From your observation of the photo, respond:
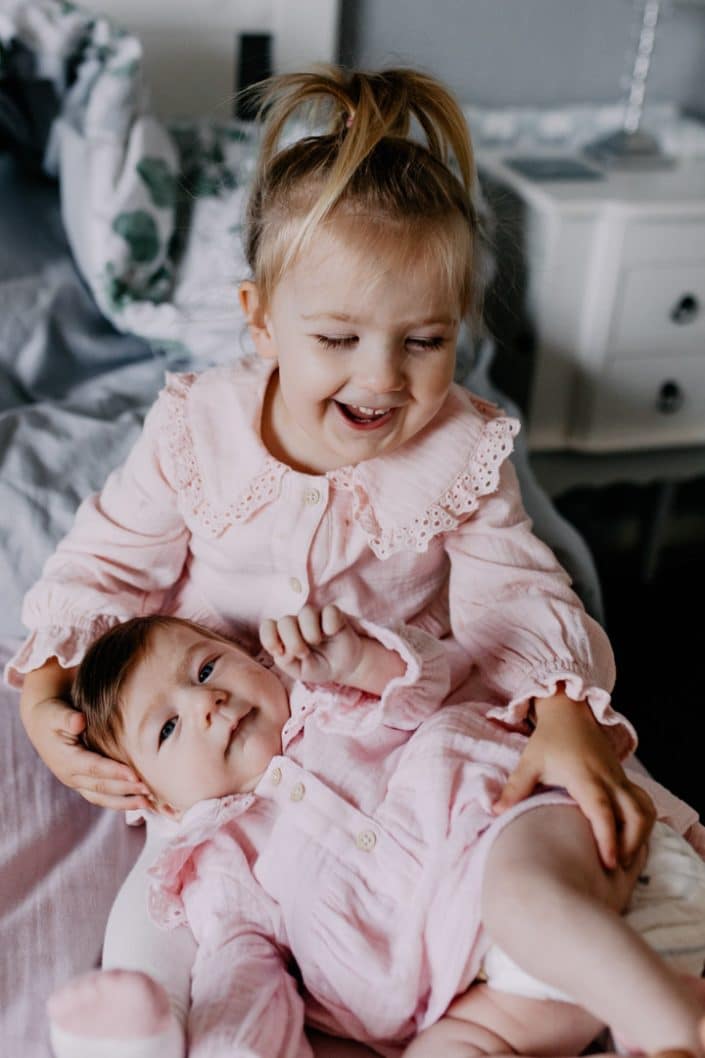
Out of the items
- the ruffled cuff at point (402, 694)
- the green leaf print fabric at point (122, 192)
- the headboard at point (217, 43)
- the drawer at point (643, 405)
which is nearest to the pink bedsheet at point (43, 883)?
the ruffled cuff at point (402, 694)

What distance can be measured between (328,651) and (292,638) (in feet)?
0.13

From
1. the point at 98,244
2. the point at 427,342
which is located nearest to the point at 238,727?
the point at 427,342

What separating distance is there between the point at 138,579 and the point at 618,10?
6.05 feet

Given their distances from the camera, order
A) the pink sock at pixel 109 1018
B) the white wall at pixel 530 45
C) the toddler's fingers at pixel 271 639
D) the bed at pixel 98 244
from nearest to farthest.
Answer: the pink sock at pixel 109 1018, the toddler's fingers at pixel 271 639, the bed at pixel 98 244, the white wall at pixel 530 45

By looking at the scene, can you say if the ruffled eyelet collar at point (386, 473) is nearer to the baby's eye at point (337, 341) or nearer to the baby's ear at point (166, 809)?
the baby's eye at point (337, 341)

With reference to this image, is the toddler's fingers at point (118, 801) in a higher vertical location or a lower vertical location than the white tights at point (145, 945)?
higher

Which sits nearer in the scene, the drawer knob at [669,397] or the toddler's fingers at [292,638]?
the toddler's fingers at [292,638]

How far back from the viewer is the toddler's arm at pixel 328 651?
0.80 metres

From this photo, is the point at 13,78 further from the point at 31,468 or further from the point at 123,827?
the point at 123,827

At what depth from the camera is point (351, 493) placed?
99 cm

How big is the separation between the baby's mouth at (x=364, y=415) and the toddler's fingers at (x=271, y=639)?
0.67ft

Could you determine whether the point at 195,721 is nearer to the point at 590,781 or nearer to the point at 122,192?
the point at 590,781

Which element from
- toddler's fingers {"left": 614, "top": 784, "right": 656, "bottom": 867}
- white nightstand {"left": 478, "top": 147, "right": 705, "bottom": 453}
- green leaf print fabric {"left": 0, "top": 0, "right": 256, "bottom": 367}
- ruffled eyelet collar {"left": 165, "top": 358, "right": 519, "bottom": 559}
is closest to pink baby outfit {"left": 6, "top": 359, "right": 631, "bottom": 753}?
ruffled eyelet collar {"left": 165, "top": 358, "right": 519, "bottom": 559}

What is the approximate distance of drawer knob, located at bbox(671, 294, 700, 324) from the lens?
2150mm
